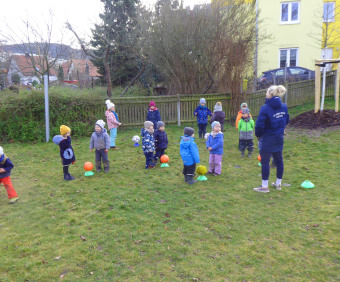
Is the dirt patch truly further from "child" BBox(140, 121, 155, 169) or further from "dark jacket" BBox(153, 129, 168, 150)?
"child" BBox(140, 121, 155, 169)

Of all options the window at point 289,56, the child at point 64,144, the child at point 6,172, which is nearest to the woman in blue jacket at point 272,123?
the child at point 64,144

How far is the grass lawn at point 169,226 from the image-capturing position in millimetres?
3486

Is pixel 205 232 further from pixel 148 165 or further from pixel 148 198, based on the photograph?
pixel 148 165

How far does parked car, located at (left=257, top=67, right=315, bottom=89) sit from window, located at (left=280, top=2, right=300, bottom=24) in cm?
641

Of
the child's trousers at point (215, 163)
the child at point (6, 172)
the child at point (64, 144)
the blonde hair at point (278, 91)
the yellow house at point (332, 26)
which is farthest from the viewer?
the yellow house at point (332, 26)

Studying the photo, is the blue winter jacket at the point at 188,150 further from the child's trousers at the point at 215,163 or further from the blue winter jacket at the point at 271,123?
the blue winter jacket at the point at 271,123

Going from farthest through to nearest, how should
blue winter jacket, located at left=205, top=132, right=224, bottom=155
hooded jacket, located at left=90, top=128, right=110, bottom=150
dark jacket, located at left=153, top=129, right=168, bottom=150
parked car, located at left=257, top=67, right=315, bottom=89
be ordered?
parked car, located at left=257, top=67, right=315, bottom=89 → dark jacket, located at left=153, top=129, right=168, bottom=150 → hooded jacket, located at left=90, top=128, right=110, bottom=150 → blue winter jacket, located at left=205, top=132, right=224, bottom=155

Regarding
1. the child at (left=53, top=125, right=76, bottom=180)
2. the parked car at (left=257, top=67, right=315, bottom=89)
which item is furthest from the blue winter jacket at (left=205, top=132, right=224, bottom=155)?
the parked car at (left=257, top=67, right=315, bottom=89)

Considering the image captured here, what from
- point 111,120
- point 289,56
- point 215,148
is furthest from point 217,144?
point 289,56

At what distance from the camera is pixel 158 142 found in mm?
7879

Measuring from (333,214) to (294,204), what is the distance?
670 mm

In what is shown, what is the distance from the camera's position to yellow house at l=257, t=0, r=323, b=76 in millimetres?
21859

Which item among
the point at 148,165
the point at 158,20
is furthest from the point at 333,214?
the point at 158,20

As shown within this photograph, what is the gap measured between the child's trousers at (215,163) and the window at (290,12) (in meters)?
20.3
